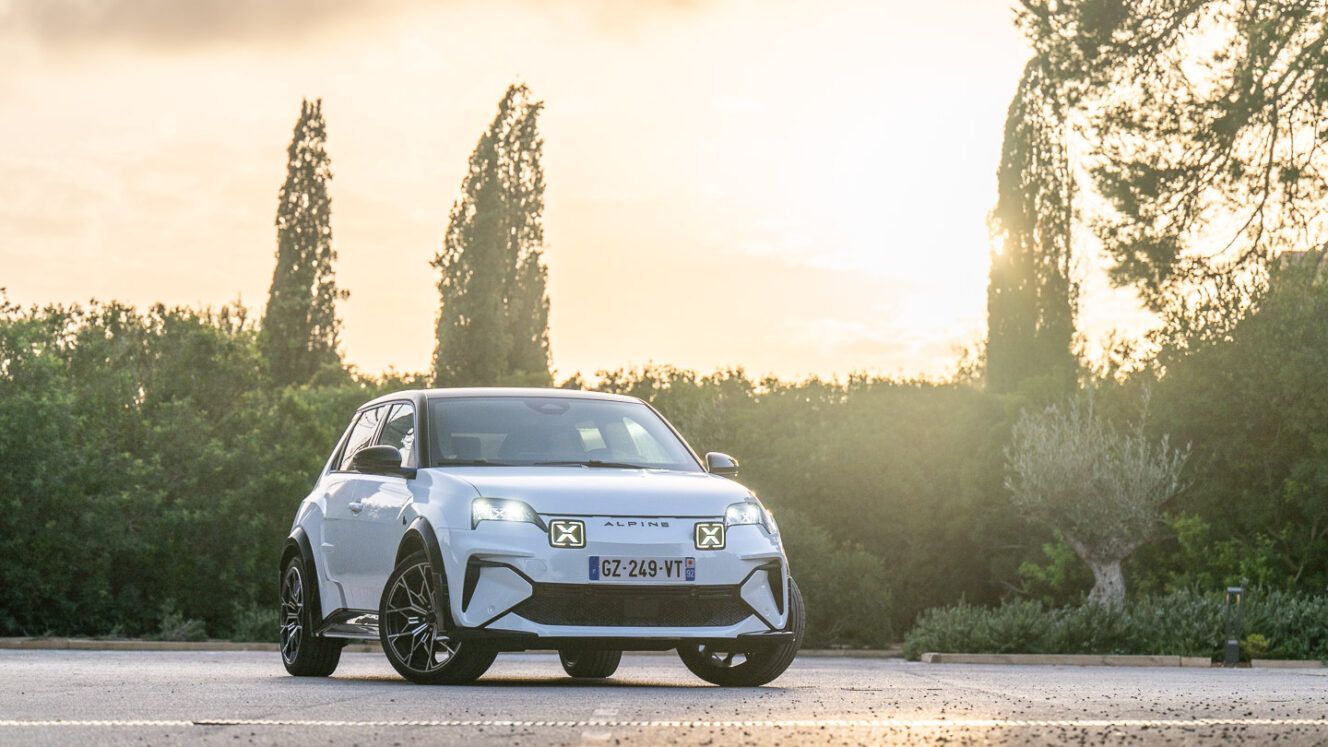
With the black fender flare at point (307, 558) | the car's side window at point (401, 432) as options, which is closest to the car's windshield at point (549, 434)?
the car's side window at point (401, 432)

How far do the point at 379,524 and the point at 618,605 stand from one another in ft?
6.20

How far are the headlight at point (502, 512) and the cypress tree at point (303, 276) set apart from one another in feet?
Result: 212

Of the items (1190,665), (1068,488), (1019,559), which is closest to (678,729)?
(1190,665)

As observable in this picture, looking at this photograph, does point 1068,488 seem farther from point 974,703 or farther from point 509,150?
point 509,150

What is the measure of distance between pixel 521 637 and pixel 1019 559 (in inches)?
1537

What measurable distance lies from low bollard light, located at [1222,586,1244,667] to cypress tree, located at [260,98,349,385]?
55469mm

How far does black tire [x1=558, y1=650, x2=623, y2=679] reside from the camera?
12488 mm

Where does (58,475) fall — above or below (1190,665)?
above

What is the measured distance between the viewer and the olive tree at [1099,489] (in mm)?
37281

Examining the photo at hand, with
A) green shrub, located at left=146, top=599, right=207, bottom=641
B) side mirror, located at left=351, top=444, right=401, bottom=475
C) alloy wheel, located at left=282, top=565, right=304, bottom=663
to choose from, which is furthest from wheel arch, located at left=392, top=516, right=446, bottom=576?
green shrub, located at left=146, top=599, right=207, bottom=641

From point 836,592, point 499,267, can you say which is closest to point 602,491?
point 836,592

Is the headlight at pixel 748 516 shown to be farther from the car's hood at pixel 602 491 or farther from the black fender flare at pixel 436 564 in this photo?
the black fender flare at pixel 436 564

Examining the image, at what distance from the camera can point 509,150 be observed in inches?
2822

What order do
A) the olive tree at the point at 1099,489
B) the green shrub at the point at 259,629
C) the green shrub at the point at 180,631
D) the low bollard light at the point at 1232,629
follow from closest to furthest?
the low bollard light at the point at 1232,629, the green shrub at the point at 180,631, the green shrub at the point at 259,629, the olive tree at the point at 1099,489
